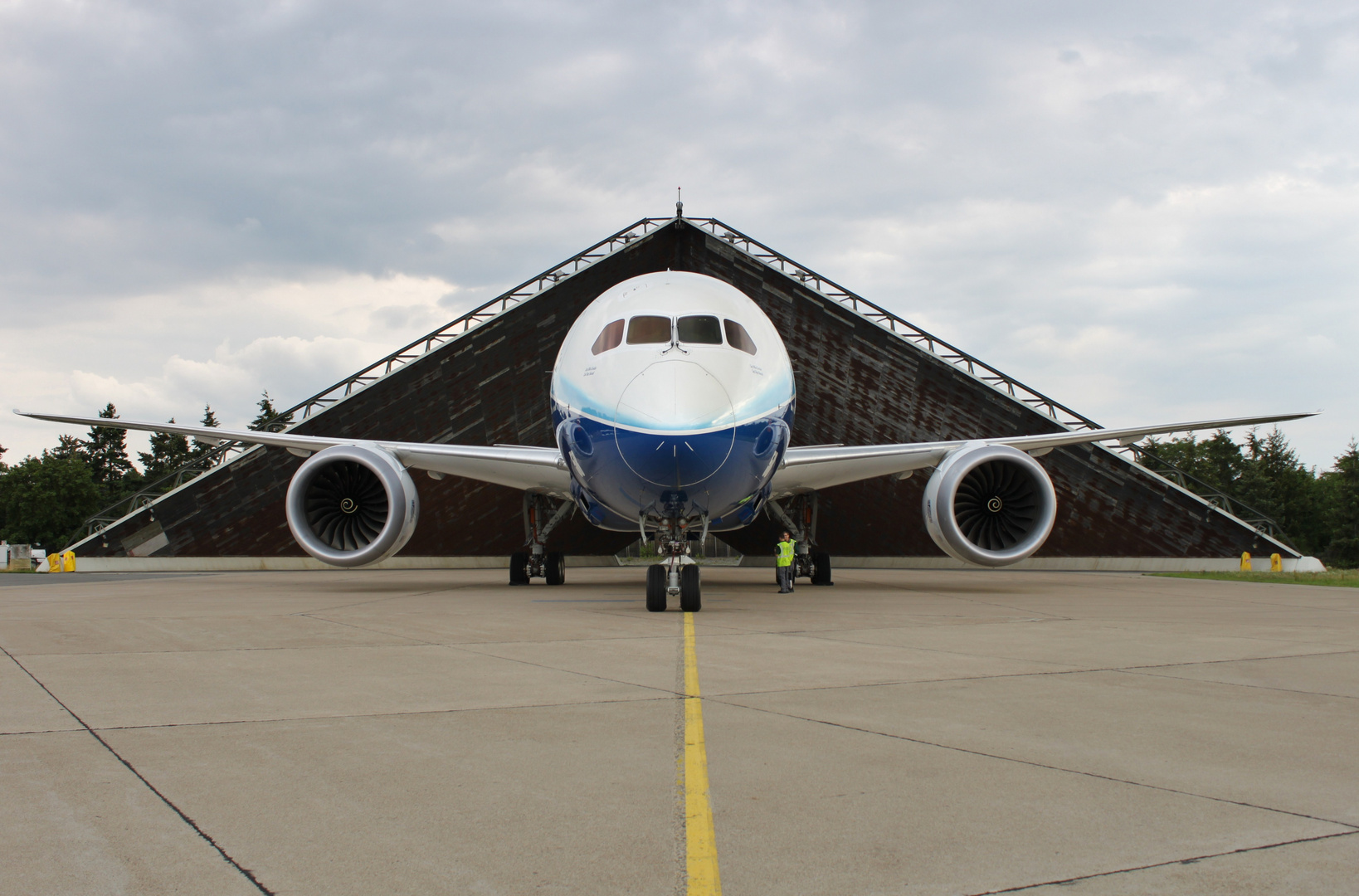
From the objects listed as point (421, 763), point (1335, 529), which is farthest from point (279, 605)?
point (1335, 529)

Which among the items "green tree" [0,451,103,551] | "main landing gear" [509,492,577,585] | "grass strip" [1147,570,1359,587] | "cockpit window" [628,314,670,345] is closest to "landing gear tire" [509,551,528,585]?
"main landing gear" [509,492,577,585]

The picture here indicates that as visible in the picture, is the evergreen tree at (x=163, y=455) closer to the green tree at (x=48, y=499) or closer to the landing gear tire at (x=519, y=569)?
the green tree at (x=48, y=499)

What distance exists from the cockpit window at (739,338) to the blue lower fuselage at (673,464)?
0.76 meters

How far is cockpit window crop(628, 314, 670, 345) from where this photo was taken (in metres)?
10.1

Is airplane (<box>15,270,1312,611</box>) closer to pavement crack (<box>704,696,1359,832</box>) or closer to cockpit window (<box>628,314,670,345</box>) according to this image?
A: cockpit window (<box>628,314,670,345</box>)

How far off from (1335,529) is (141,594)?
59621 millimetres

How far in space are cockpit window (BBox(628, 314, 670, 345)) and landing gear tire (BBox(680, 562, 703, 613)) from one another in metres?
2.47

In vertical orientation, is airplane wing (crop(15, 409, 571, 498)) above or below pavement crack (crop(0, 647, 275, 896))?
above

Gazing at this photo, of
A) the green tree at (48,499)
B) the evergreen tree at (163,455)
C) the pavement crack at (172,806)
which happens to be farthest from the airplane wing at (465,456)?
the evergreen tree at (163,455)

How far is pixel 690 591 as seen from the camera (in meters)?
9.99

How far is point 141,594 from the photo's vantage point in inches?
532

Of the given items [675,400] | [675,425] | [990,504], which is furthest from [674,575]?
[990,504]

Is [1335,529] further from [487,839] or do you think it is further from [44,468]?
[44,468]

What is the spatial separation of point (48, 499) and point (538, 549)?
65022 millimetres
